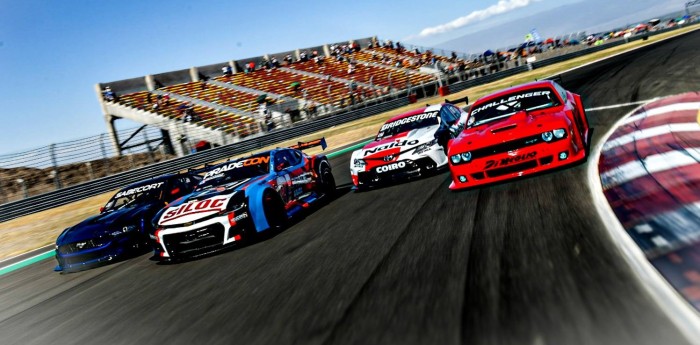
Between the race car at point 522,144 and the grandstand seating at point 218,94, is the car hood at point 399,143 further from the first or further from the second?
the grandstand seating at point 218,94

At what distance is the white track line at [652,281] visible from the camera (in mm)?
2693

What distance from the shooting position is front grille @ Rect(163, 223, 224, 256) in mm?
6904

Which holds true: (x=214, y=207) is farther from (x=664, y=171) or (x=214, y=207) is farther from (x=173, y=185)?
(x=664, y=171)

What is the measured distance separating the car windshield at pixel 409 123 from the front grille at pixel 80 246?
Result: 16.3 ft

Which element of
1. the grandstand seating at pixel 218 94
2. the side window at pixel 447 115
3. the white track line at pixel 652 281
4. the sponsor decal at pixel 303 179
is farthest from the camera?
the grandstand seating at pixel 218 94

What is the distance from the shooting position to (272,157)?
866 cm

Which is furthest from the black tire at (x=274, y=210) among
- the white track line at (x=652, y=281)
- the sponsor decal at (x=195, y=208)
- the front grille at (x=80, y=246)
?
the white track line at (x=652, y=281)

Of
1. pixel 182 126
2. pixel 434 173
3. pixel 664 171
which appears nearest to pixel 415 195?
pixel 434 173

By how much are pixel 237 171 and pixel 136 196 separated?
225 cm

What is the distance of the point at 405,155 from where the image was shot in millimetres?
8984

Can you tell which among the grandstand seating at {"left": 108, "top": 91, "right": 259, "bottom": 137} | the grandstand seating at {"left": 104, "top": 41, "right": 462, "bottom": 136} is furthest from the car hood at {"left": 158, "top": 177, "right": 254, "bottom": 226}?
the grandstand seating at {"left": 104, "top": 41, "right": 462, "bottom": 136}

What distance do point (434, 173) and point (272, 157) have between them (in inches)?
105

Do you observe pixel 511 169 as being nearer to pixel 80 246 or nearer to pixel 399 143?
pixel 399 143

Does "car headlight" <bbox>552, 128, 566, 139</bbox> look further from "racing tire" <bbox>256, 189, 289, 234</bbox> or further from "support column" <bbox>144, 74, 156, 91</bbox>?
"support column" <bbox>144, 74, 156, 91</bbox>
